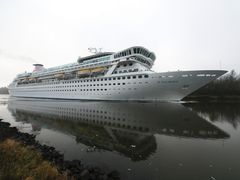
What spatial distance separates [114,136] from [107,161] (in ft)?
14.5

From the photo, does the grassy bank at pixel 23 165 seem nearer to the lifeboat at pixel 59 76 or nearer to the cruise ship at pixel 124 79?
the cruise ship at pixel 124 79

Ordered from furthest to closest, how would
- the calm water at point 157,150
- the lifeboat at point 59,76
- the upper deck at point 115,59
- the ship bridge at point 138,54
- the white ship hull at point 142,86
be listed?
the lifeboat at point 59,76 → the upper deck at point 115,59 → the ship bridge at point 138,54 → the white ship hull at point 142,86 → the calm water at point 157,150

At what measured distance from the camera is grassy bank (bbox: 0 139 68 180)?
591cm

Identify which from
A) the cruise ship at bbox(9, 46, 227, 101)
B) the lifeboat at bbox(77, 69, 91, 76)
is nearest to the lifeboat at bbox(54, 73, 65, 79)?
the cruise ship at bbox(9, 46, 227, 101)

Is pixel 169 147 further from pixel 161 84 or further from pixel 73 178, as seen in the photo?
pixel 161 84

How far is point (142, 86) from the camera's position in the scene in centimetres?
3378

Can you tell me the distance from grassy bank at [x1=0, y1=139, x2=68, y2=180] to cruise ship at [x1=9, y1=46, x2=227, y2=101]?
26877 mm

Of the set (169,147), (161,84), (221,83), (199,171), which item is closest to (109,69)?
(161,84)

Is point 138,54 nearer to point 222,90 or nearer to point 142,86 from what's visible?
point 142,86

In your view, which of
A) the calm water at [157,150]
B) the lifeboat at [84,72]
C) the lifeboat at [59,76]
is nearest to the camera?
the calm water at [157,150]

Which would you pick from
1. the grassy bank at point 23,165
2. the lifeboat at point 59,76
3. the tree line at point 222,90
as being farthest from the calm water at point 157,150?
the tree line at point 222,90

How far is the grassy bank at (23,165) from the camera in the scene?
5906 mm

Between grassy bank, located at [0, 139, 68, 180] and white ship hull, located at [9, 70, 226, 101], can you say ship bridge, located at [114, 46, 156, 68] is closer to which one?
white ship hull, located at [9, 70, 226, 101]

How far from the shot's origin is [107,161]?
8141mm
